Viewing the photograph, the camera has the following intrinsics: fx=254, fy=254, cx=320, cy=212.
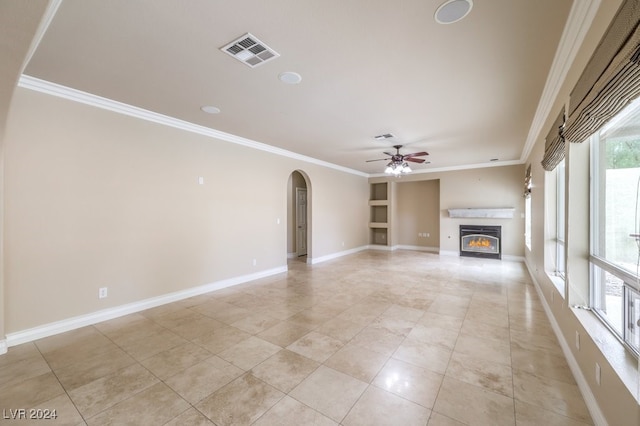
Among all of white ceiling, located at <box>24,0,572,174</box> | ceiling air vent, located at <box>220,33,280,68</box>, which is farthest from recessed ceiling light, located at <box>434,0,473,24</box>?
ceiling air vent, located at <box>220,33,280,68</box>

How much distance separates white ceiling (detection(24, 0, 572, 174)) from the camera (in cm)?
186

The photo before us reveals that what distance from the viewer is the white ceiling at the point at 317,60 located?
186cm

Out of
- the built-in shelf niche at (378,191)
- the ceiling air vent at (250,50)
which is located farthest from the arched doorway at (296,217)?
the ceiling air vent at (250,50)

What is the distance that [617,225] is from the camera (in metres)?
1.79

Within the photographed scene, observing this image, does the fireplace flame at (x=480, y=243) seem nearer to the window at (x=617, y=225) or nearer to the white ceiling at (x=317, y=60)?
the white ceiling at (x=317, y=60)

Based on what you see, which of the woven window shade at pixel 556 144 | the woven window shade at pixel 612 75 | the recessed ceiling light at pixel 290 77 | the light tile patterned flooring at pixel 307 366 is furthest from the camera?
the recessed ceiling light at pixel 290 77

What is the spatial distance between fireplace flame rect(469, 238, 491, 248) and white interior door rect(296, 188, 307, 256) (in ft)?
17.3

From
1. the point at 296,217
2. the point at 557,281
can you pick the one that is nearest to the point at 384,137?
the point at 557,281

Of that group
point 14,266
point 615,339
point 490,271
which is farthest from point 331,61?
point 490,271

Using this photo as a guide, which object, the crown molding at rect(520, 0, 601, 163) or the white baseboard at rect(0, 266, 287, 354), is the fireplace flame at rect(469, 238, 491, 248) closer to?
the crown molding at rect(520, 0, 601, 163)

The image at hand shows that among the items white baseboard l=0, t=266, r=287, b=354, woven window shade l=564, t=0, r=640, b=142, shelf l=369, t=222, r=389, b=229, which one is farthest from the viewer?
shelf l=369, t=222, r=389, b=229

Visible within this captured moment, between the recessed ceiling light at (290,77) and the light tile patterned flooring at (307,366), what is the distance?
9.46ft

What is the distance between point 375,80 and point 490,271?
5.46m

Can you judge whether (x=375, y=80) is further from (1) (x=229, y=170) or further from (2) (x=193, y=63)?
(1) (x=229, y=170)
